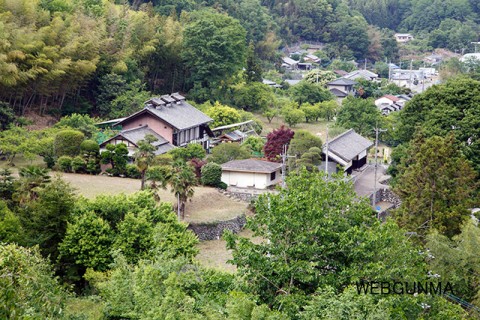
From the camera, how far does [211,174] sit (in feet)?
89.7

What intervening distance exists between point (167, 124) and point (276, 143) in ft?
15.9

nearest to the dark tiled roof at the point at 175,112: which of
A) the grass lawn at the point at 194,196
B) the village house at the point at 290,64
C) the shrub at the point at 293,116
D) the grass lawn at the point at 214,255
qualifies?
the grass lawn at the point at 194,196

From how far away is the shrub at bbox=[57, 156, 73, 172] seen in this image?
26484 millimetres

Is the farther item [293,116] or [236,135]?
[293,116]

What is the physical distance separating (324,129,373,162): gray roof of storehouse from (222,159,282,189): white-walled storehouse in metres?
3.41

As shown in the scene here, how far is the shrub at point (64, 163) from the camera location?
2648 centimetres

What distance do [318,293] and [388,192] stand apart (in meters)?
18.4

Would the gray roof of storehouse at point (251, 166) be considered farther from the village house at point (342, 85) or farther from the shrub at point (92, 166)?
the village house at point (342, 85)

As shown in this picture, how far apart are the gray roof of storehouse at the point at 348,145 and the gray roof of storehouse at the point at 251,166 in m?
3.25

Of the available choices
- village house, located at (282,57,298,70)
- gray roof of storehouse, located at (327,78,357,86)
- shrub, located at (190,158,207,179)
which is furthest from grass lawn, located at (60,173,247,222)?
village house, located at (282,57,298,70)

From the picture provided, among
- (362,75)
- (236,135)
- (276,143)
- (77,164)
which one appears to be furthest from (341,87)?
(77,164)

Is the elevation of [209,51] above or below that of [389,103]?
above

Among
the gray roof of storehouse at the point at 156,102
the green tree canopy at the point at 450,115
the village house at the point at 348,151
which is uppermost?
the green tree canopy at the point at 450,115

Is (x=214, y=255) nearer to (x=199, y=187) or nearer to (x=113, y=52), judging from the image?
(x=199, y=187)
